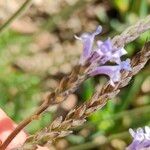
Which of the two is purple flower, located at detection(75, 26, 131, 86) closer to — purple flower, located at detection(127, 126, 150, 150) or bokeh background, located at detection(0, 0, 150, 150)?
purple flower, located at detection(127, 126, 150, 150)

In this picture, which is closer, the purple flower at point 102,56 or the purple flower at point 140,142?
the purple flower at point 102,56

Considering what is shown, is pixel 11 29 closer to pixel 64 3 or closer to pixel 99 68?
pixel 64 3

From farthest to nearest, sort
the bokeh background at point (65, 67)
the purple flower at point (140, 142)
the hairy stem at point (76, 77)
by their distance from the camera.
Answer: the bokeh background at point (65, 67) < the purple flower at point (140, 142) < the hairy stem at point (76, 77)

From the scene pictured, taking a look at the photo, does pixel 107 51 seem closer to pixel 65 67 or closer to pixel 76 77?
pixel 76 77

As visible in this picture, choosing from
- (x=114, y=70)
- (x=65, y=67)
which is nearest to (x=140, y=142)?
(x=114, y=70)

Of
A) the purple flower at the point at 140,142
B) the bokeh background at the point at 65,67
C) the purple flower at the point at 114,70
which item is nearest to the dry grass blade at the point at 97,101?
the purple flower at the point at 114,70

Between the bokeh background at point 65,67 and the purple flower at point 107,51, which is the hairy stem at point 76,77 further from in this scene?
the bokeh background at point 65,67

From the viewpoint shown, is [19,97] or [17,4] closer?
[19,97]

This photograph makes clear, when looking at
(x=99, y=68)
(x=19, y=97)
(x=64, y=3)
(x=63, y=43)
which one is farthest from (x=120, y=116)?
(x=99, y=68)
